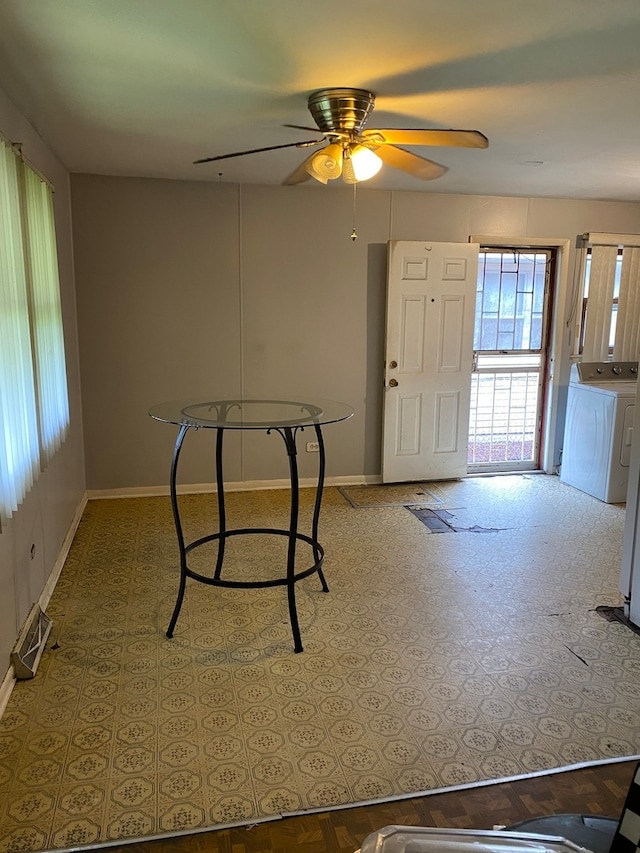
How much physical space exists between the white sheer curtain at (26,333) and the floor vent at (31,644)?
56cm

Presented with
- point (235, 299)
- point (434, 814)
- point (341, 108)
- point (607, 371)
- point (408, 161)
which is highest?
point (341, 108)

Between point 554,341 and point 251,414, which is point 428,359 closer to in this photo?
point 554,341

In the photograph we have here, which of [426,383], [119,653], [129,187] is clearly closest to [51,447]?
[119,653]

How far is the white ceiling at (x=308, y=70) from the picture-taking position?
1.88 metres

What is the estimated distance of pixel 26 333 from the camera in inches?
109

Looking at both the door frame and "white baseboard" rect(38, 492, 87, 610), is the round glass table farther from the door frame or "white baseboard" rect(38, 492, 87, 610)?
the door frame

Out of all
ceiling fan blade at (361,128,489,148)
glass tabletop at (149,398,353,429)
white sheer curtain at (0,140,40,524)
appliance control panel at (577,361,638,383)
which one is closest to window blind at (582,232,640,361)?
appliance control panel at (577,361,638,383)

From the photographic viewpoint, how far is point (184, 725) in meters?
2.29

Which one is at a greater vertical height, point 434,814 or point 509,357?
point 509,357

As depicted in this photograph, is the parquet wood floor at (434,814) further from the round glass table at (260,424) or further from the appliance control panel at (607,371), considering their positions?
the appliance control panel at (607,371)

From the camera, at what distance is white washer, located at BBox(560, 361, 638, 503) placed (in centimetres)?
485

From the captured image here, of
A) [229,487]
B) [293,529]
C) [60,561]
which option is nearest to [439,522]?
[229,487]

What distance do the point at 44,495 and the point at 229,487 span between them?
1.98 m

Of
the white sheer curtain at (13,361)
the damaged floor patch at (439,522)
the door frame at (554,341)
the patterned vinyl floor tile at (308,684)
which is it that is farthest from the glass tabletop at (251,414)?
the door frame at (554,341)
